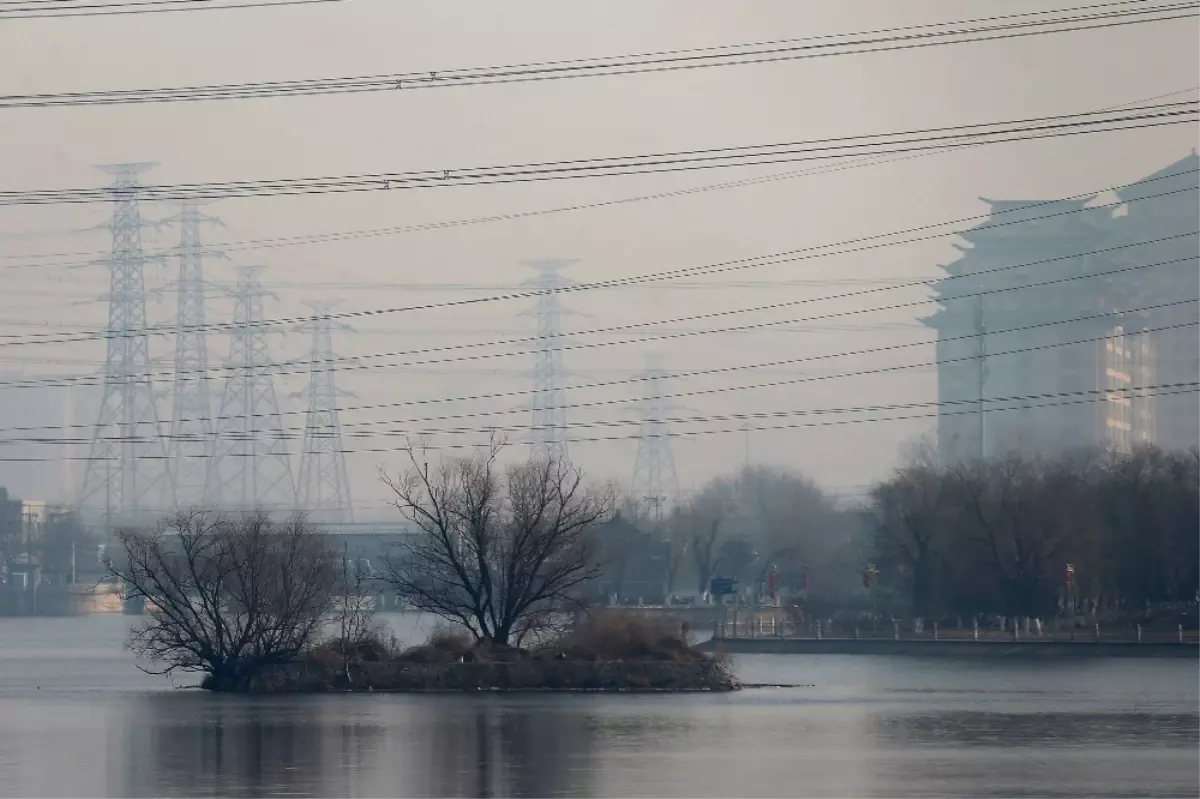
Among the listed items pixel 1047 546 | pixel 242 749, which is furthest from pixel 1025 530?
pixel 242 749

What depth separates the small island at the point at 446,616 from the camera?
58594 mm

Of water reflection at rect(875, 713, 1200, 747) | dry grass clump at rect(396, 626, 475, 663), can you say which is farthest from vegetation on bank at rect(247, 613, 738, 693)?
water reflection at rect(875, 713, 1200, 747)

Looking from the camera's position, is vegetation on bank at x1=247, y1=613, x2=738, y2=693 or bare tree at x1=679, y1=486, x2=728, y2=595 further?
bare tree at x1=679, y1=486, x2=728, y2=595

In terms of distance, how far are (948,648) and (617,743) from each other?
5988 cm

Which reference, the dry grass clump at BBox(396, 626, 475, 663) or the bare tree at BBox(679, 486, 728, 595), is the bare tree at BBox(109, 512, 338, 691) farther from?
the bare tree at BBox(679, 486, 728, 595)

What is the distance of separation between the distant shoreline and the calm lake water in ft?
80.1

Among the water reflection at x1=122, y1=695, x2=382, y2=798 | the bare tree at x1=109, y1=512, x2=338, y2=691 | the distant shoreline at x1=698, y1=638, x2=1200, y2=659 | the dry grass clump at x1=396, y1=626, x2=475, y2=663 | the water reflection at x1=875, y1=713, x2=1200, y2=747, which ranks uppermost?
the bare tree at x1=109, y1=512, x2=338, y2=691

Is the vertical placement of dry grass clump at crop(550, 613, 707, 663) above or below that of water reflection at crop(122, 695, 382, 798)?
above

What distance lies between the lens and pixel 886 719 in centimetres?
4438

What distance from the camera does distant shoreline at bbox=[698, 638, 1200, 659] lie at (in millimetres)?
87375

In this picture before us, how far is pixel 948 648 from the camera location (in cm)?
9406

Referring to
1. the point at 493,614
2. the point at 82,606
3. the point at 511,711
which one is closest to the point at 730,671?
the point at 493,614

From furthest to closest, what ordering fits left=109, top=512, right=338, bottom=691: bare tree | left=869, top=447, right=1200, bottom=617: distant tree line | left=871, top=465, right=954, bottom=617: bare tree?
left=871, top=465, right=954, bottom=617: bare tree
left=869, top=447, right=1200, bottom=617: distant tree line
left=109, top=512, right=338, bottom=691: bare tree

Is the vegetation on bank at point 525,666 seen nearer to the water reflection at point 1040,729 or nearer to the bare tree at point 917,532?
the water reflection at point 1040,729
